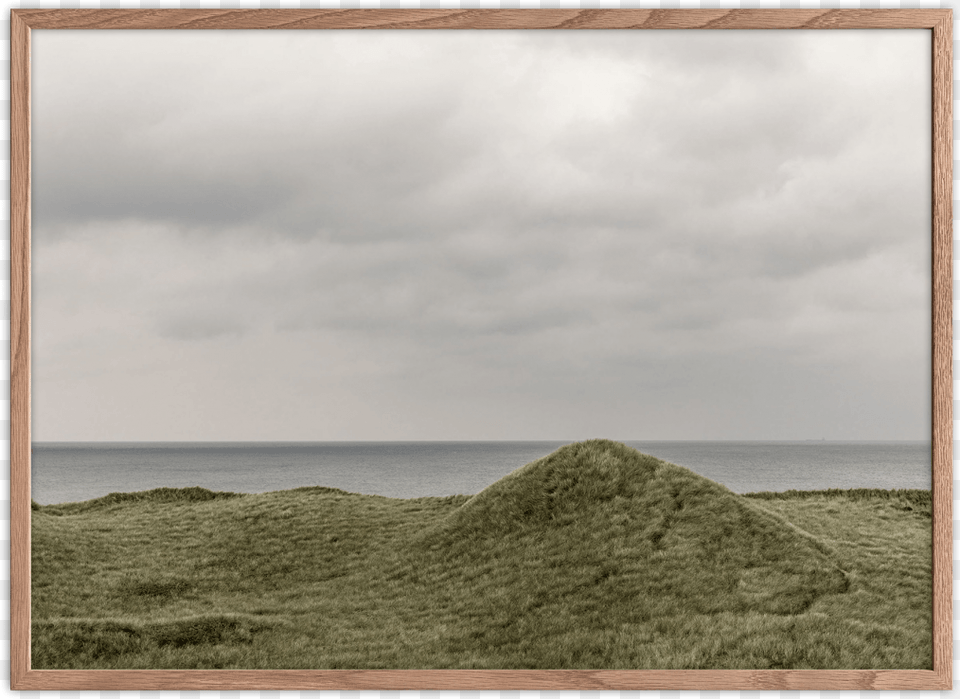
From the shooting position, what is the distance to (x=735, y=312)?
668cm

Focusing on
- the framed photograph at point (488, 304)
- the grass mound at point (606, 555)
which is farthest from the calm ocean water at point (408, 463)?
the grass mound at point (606, 555)

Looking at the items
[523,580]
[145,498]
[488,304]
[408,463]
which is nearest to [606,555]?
[523,580]

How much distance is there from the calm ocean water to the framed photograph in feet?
0.24

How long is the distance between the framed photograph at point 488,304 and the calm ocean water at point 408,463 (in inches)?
2.9

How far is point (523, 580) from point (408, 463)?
2493mm

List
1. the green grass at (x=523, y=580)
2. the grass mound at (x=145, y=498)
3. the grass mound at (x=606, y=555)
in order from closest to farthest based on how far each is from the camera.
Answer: the green grass at (x=523, y=580), the grass mound at (x=606, y=555), the grass mound at (x=145, y=498)

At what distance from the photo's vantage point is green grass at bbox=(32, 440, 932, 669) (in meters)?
5.99

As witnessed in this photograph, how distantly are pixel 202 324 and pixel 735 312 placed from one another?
6.08 meters

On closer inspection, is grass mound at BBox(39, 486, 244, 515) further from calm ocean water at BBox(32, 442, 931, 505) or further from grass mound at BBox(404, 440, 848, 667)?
grass mound at BBox(404, 440, 848, 667)

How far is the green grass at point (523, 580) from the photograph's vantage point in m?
5.99

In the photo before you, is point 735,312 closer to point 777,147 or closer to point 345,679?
point 777,147

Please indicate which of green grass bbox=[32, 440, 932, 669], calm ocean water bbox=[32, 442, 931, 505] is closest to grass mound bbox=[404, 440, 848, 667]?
green grass bbox=[32, 440, 932, 669]

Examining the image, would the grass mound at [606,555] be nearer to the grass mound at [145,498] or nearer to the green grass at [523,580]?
the green grass at [523,580]

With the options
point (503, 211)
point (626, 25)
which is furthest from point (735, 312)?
point (626, 25)
